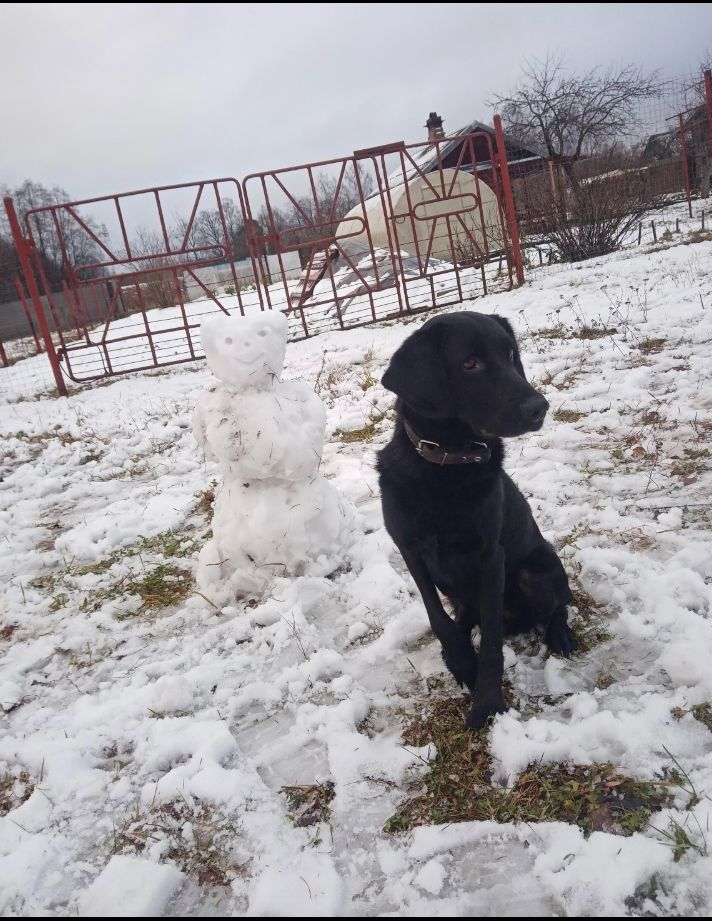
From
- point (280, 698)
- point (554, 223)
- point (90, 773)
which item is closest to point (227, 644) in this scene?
point (280, 698)

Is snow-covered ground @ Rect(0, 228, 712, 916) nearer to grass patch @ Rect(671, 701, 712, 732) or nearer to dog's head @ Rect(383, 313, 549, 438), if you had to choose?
grass patch @ Rect(671, 701, 712, 732)

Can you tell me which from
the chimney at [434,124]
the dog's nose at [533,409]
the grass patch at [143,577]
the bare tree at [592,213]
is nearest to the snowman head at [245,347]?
the grass patch at [143,577]

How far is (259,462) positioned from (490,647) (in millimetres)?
1450

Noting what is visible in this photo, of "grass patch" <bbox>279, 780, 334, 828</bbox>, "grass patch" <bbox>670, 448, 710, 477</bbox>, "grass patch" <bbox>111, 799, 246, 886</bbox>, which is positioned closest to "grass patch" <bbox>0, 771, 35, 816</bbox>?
"grass patch" <bbox>111, 799, 246, 886</bbox>

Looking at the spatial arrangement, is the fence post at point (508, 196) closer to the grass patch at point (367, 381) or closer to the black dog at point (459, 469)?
the grass patch at point (367, 381)

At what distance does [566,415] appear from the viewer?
4.35 m

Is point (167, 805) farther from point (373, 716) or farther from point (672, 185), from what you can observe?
point (672, 185)

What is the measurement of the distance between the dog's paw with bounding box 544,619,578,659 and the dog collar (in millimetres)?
705

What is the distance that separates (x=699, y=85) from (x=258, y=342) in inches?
879

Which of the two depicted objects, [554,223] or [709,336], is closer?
[709,336]

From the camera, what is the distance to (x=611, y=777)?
160 centimetres

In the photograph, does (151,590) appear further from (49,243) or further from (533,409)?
(49,243)

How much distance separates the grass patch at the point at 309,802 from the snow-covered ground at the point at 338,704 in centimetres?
1

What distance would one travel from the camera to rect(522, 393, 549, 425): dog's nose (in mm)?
1877
